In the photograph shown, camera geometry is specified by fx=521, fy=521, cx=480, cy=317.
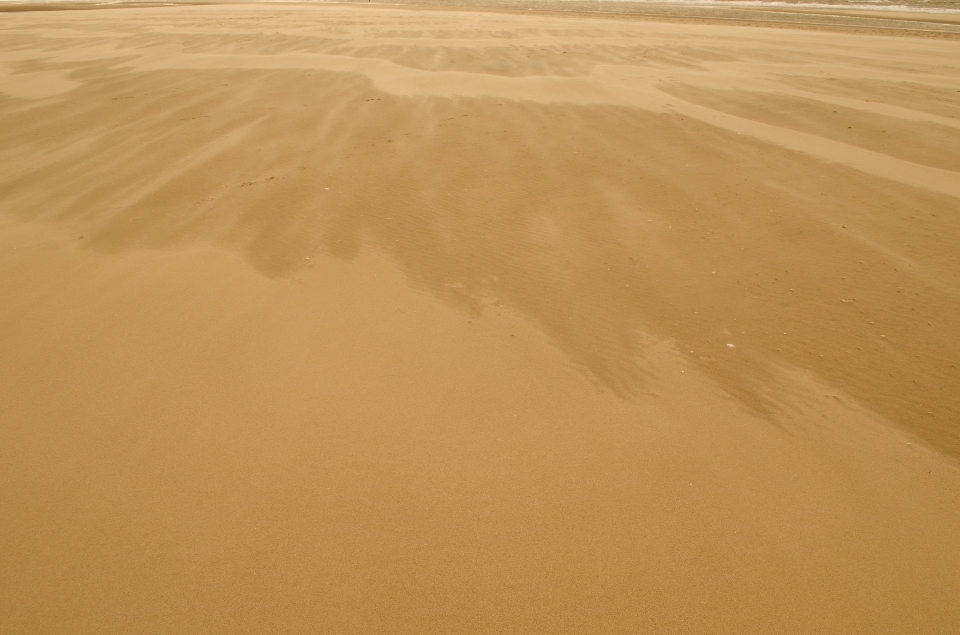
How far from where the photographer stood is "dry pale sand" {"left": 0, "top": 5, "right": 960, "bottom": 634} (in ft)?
5.88

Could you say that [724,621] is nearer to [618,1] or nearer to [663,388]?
[663,388]

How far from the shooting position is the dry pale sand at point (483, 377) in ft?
5.88

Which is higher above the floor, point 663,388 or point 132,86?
point 132,86

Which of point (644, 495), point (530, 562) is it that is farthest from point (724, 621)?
point (530, 562)

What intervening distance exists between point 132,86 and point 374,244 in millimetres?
6556

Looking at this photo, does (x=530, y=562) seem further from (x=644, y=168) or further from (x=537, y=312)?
(x=644, y=168)

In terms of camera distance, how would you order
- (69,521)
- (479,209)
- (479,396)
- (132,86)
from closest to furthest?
(69,521) → (479,396) → (479,209) → (132,86)

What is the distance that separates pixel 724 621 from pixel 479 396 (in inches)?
50.9

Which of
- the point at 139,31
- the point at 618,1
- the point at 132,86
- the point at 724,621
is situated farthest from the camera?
the point at 618,1

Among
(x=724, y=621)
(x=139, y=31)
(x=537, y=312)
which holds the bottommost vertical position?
(x=724, y=621)

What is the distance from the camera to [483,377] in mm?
2621

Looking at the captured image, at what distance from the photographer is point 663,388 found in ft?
8.34

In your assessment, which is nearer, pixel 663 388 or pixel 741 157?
pixel 663 388

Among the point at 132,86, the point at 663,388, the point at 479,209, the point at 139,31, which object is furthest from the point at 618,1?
the point at 663,388
